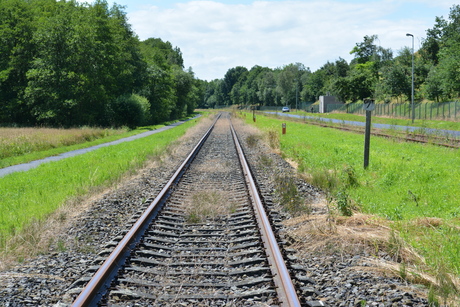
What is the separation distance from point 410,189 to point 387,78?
2184 inches

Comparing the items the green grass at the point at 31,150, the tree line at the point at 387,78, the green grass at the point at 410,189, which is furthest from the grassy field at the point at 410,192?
the tree line at the point at 387,78

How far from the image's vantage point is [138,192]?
33.8 ft

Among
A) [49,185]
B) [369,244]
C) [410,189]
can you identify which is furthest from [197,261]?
[49,185]

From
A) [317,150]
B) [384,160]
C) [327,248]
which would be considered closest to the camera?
[327,248]

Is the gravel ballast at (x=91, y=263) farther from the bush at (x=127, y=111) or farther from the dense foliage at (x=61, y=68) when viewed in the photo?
the bush at (x=127, y=111)

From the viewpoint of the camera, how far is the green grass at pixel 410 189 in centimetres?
572

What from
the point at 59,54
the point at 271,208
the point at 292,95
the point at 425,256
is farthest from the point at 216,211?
the point at 292,95

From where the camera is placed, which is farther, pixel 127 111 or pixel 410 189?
pixel 127 111

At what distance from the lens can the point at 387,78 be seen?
60.8 meters

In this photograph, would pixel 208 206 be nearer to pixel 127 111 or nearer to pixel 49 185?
pixel 49 185

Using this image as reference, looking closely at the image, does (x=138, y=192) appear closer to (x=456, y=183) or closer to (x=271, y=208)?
(x=271, y=208)

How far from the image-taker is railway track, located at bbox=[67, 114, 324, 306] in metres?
4.40

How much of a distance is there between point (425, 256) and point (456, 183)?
19.2 ft

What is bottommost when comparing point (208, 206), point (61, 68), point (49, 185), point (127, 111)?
point (49, 185)
